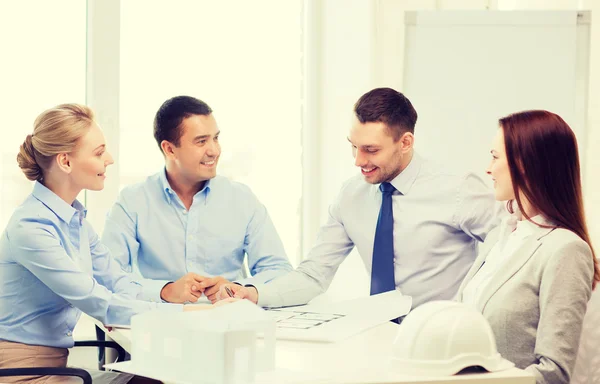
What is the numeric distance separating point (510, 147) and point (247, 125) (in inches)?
97.9

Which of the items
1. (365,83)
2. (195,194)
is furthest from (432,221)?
(365,83)

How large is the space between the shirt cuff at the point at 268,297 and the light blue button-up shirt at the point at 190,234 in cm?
31

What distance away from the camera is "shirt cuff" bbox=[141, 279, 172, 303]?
256 cm

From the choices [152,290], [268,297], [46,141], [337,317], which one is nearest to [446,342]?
[337,317]

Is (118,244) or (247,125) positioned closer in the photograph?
(118,244)

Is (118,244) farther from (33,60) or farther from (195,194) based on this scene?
(33,60)

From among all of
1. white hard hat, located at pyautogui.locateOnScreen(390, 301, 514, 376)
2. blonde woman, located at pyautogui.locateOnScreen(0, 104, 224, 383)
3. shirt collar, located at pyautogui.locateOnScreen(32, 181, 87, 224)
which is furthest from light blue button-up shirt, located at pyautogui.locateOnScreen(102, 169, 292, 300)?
white hard hat, located at pyautogui.locateOnScreen(390, 301, 514, 376)

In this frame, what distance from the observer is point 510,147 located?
2.04 meters

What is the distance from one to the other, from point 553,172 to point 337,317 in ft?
2.49

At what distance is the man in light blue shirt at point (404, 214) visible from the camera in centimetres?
274

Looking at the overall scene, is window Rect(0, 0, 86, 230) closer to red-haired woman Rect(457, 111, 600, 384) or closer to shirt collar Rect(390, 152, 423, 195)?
shirt collar Rect(390, 152, 423, 195)

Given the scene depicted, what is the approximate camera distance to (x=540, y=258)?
74.6 inches

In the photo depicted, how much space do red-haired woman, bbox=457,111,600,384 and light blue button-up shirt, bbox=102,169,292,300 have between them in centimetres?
112

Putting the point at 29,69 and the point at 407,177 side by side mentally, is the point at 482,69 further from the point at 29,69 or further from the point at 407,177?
the point at 29,69
